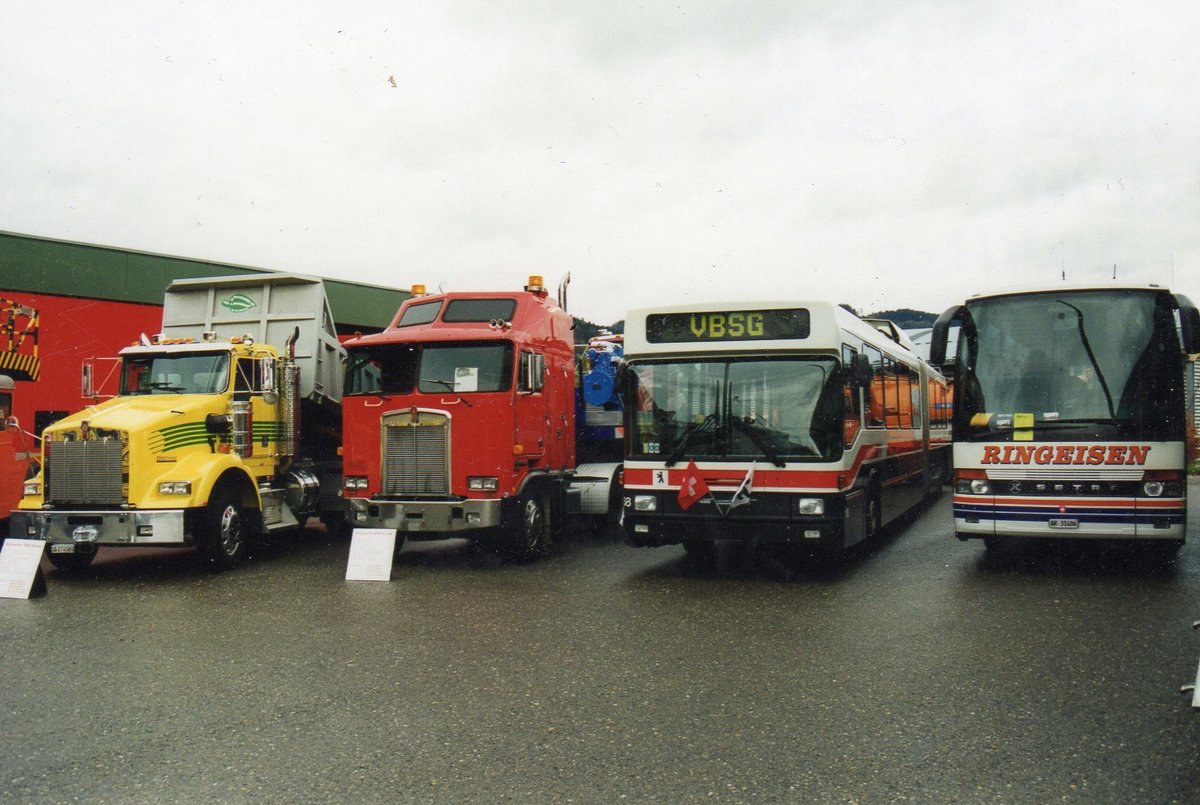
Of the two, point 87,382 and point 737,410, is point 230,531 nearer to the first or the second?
point 87,382

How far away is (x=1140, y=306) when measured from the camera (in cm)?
954

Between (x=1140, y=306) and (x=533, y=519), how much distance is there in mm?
6918

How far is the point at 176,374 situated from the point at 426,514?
3.69 m

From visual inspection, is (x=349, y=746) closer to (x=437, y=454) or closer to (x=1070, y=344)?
(x=437, y=454)

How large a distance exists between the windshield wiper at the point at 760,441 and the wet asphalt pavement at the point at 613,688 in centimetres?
128

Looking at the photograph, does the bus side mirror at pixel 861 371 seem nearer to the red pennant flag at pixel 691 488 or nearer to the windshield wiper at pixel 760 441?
the windshield wiper at pixel 760 441

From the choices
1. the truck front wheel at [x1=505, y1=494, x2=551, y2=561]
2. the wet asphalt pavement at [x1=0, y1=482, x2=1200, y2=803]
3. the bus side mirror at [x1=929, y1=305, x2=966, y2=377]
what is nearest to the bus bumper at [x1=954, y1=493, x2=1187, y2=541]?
the wet asphalt pavement at [x1=0, y1=482, x2=1200, y2=803]

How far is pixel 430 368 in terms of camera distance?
36.7 feet

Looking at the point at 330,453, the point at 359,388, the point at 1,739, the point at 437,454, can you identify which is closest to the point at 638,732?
the point at 1,739

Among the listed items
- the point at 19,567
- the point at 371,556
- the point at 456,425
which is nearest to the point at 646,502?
the point at 456,425

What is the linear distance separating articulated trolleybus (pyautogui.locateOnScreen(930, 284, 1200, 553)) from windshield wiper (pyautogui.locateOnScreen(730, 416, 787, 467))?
211 cm

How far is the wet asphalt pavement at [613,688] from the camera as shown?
4480 millimetres

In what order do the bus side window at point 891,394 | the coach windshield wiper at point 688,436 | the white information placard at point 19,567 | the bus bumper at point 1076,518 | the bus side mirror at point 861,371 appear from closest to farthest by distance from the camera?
the bus bumper at point 1076,518, the white information placard at point 19,567, the coach windshield wiper at point 688,436, the bus side mirror at point 861,371, the bus side window at point 891,394

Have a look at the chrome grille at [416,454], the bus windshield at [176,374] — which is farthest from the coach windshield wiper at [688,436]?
the bus windshield at [176,374]
